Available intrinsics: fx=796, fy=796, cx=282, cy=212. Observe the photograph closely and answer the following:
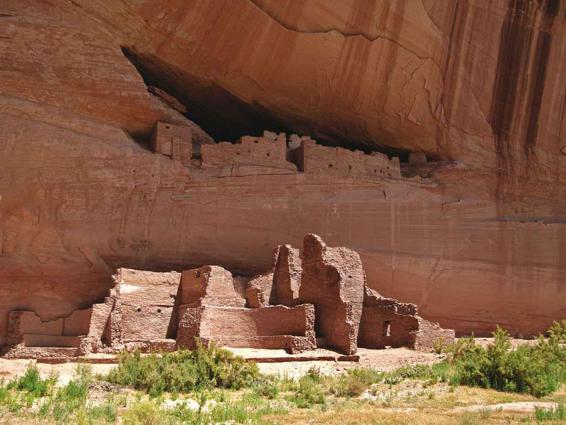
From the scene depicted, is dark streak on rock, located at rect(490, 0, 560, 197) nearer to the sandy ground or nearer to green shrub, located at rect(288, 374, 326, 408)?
the sandy ground

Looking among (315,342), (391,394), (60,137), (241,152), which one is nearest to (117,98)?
(60,137)

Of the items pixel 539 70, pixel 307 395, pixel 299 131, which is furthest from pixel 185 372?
pixel 539 70

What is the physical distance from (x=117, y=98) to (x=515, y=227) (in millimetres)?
10329

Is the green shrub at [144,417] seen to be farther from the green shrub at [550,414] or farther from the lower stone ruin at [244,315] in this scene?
the lower stone ruin at [244,315]

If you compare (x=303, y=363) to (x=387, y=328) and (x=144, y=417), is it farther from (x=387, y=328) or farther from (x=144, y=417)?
(x=144, y=417)

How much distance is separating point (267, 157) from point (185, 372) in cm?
810

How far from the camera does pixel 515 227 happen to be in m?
20.0

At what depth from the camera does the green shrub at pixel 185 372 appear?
10.2 meters

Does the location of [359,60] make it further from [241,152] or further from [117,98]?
[117,98]

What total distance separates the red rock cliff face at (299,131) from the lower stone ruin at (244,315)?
0.86 m

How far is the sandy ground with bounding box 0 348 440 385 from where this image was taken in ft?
39.5

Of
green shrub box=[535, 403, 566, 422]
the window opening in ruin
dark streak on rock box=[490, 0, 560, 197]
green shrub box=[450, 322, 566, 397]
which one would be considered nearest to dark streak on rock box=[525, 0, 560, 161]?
dark streak on rock box=[490, 0, 560, 197]

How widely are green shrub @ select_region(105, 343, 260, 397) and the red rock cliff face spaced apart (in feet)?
15.9

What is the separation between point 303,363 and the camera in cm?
1333
